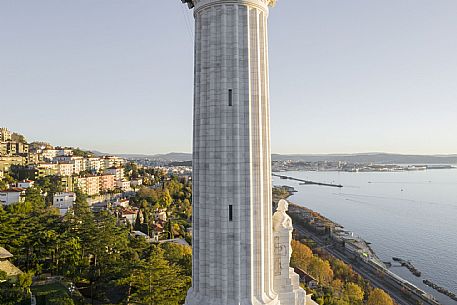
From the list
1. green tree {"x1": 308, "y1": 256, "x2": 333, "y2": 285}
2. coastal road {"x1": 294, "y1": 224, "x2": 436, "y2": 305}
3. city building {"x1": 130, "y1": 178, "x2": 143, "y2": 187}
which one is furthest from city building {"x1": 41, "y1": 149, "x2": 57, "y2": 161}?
green tree {"x1": 308, "y1": 256, "x2": 333, "y2": 285}

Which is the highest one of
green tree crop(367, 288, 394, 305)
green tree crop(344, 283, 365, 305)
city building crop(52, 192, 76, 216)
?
city building crop(52, 192, 76, 216)

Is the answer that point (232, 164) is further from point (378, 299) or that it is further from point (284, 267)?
→ point (378, 299)

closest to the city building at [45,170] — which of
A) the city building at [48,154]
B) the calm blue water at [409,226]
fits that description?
the city building at [48,154]

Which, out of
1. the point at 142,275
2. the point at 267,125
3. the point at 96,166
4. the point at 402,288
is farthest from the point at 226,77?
the point at 96,166

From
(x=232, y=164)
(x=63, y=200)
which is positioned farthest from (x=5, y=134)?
(x=232, y=164)

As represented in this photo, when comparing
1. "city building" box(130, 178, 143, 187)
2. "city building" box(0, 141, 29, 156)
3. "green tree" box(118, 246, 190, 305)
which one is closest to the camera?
"green tree" box(118, 246, 190, 305)

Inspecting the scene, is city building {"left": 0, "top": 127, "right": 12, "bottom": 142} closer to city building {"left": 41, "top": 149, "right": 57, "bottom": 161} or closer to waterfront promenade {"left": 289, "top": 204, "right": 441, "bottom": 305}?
city building {"left": 41, "top": 149, "right": 57, "bottom": 161}
